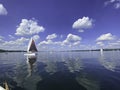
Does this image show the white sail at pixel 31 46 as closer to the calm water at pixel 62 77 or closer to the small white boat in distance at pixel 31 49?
the small white boat in distance at pixel 31 49

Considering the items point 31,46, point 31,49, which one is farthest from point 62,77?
point 31,49

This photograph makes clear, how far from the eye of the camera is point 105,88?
22359 millimetres

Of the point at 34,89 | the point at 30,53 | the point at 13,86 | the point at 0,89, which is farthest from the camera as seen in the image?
the point at 30,53

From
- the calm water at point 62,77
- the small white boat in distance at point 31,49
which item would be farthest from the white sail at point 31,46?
the calm water at point 62,77

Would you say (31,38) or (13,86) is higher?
(31,38)

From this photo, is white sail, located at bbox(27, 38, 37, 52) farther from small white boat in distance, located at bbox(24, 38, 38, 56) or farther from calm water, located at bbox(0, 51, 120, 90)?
calm water, located at bbox(0, 51, 120, 90)

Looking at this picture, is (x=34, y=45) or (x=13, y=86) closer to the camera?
(x=13, y=86)

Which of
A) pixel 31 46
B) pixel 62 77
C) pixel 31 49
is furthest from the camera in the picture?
pixel 31 49

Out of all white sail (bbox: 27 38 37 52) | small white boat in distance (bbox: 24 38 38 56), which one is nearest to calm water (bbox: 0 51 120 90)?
small white boat in distance (bbox: 24 38 38 56)

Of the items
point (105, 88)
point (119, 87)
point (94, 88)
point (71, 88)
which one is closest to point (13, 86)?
point (71, 88)

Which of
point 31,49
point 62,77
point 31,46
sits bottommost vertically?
point 62,77

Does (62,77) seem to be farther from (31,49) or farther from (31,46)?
(31,49)

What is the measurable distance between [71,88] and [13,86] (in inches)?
349

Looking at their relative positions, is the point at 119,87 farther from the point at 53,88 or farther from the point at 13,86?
the point at 13,86
